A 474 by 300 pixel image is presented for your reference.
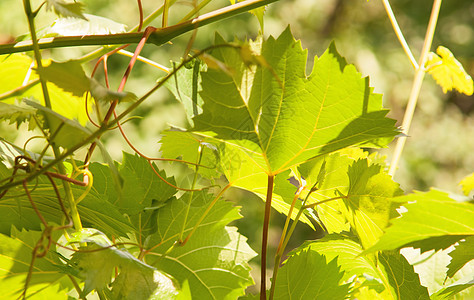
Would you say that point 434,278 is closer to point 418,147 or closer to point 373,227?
point 373,227

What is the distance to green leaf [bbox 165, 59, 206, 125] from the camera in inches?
9.9

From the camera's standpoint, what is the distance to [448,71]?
0.47 meters

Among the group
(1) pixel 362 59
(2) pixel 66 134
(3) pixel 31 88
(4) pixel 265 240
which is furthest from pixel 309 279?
(1) pixel 362 59

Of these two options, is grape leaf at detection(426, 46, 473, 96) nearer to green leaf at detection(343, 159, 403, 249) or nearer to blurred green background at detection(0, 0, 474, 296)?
green leaf at detection(343, 159, 403, 249)

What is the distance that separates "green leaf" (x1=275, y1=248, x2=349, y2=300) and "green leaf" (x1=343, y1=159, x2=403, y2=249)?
3cm

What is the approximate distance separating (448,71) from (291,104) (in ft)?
0.93

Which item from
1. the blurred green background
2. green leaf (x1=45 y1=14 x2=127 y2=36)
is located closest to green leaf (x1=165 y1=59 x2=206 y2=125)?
green leaf (x1=45 y1=14 x2=127 y2=36)

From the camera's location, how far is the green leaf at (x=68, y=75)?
0.21m

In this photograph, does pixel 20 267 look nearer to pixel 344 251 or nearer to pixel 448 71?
pixel 344 251

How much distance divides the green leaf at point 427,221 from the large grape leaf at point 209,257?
102mm

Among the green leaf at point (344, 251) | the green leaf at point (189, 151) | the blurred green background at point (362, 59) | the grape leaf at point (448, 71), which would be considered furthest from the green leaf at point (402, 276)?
the blurred green background at point (362, 59)

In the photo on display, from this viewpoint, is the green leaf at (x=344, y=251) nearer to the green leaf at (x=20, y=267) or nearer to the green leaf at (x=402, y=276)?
the green leaf at (x=402, y=276)

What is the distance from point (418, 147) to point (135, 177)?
471cm

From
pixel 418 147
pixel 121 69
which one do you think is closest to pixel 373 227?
pixel 121 69
